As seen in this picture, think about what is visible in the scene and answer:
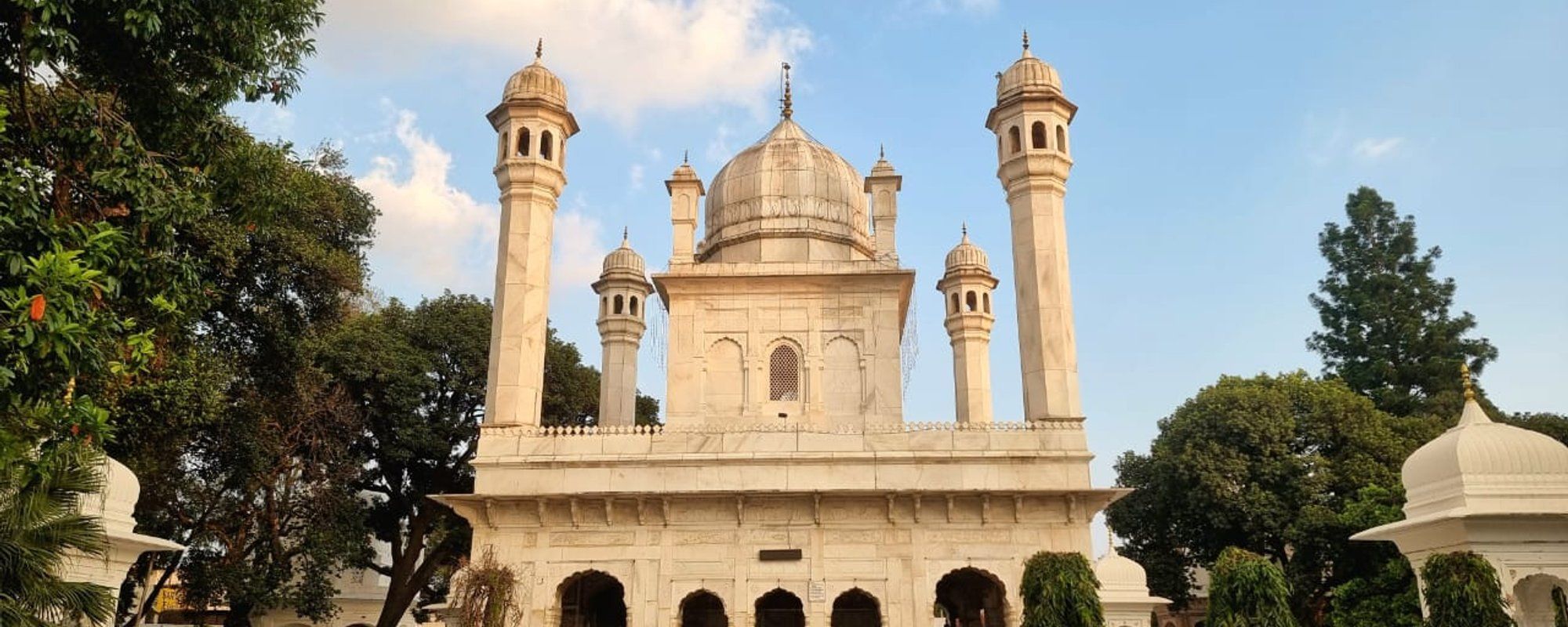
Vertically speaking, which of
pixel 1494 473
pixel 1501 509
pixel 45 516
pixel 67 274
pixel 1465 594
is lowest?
pixel 1465 594

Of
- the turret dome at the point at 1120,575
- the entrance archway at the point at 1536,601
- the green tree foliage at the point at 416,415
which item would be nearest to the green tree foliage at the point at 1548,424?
the turret dome at the point at 1120,575

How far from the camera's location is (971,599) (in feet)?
72.7

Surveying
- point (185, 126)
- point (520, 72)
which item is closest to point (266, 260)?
point (520, 72)

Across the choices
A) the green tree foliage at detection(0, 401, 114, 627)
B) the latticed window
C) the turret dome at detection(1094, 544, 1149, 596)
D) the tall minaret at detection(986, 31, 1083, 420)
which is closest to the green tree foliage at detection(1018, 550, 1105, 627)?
the tall minaret at detection(986, 31, 1083, 420)

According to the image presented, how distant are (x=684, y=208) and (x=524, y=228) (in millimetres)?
Result: 5648

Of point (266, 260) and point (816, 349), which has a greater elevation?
point (266, 260)

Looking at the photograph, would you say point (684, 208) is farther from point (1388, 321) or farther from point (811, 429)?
point (1388, 321)

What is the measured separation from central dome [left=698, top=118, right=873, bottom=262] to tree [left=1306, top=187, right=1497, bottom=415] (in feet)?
66.6

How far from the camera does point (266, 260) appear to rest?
23.5 m

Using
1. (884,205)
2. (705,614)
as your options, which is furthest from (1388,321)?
(705,614)

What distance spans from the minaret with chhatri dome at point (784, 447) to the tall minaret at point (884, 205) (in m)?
0.06

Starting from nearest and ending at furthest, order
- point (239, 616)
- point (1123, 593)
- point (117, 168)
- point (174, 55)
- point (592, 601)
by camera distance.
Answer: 1. point (117, 168)
2. point (174, 55)
3. point (592, 601)
4. point (1123, 593)
5. point (239, 616)

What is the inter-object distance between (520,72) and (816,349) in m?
8.55

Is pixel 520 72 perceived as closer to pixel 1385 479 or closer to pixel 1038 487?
pixel 1038 487
